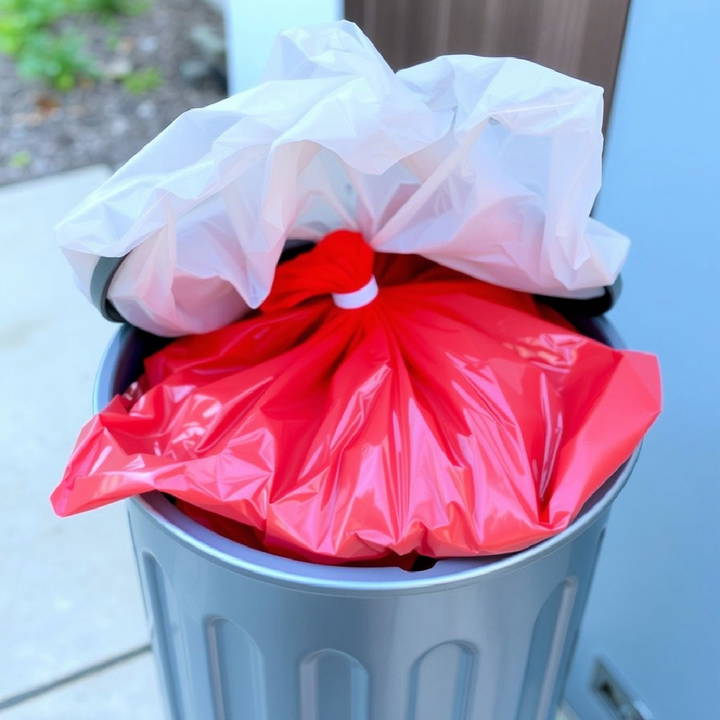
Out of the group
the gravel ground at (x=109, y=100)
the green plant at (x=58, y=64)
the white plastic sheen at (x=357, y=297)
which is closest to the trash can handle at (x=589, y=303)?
the white plastic sheen at (x=357, y=297)

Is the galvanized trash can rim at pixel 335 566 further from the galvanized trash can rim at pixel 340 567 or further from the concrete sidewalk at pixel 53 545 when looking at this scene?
the concrete sidewalk at pixel 53 545

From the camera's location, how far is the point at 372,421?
2.87 ft

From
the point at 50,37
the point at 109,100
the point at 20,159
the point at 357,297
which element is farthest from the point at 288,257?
the point at 50,37

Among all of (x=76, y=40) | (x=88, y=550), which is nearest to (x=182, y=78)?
(x=76, y=40)

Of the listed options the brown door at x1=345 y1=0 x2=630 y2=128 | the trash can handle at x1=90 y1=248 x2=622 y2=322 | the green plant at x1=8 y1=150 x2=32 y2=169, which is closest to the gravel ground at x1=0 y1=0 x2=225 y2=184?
the green plant at x1=8 y1=150 x2=32 y2=169

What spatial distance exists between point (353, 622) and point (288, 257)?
439 millimetres

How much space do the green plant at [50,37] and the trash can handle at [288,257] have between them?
2062mm

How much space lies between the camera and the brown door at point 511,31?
3.49ft

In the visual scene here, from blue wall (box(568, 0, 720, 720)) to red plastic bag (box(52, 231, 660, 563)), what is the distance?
0.15 meters

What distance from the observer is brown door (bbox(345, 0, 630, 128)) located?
1.06 meters

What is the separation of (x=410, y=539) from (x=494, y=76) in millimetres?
385

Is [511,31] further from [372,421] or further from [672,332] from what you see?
[372,421]

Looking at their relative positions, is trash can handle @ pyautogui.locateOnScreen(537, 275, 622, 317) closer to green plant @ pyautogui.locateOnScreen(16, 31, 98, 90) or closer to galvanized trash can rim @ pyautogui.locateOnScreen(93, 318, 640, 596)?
galvanized trash can rim @ pyautogui.locateOnScreen(93, 318, 640, 596)

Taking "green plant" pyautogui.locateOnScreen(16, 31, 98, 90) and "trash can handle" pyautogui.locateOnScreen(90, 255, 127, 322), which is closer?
"trash can handle" pyautogui.locateOnScreen(90, 255, 127, 322)
